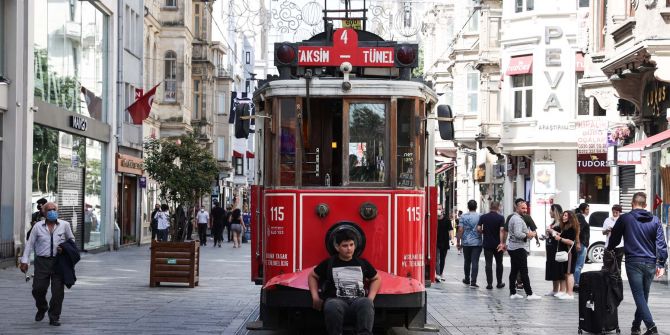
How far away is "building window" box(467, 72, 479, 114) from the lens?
52.5m

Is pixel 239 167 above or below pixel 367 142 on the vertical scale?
above

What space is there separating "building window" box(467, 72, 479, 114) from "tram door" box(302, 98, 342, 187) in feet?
130

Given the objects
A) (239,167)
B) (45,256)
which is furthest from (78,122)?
(239,167)

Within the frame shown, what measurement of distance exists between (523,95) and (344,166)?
2943 centimetres

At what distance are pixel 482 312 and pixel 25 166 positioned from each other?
1447 cm

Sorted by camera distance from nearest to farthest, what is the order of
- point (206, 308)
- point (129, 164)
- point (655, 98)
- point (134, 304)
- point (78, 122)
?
point (206, 308) < point (134, 304) < point (655, 98) < point (78, 122) < point (129, 164)

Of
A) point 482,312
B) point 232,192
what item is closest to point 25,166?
point 482,312

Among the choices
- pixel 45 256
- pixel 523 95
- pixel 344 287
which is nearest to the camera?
pixel 344 287

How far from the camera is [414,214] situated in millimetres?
13188

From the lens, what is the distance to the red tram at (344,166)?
12891 mm

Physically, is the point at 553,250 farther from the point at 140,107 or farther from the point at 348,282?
the point at 140,107

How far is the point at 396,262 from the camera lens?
42.5 feet

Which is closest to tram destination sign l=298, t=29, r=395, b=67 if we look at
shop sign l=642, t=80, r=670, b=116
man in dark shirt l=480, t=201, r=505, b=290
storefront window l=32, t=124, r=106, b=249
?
man in dark shirt l=480, t=201, r=505, b=290

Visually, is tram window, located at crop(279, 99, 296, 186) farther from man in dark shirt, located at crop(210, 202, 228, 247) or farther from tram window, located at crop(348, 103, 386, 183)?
man in dark shirt, located at crop(210, 202, 228, 247)
